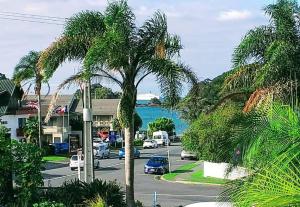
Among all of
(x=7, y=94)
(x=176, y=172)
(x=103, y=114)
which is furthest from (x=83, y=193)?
(x=103, y=114)

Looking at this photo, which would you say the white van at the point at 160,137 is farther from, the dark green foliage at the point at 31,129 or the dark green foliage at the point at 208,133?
the dark green foliage at the point at 208,133

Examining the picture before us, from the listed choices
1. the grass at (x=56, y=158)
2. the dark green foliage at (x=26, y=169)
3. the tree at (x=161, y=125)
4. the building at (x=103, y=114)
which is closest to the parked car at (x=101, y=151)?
the grass at (x=56, y=158)

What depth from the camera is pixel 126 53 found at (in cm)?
1873

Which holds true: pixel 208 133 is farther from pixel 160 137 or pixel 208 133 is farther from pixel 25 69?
pixel 160 137

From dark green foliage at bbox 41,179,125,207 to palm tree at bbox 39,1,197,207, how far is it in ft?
1.51

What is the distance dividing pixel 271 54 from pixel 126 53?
6383 millimetres

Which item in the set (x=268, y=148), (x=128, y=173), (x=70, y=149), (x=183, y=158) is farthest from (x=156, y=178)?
(x=268, y=148)

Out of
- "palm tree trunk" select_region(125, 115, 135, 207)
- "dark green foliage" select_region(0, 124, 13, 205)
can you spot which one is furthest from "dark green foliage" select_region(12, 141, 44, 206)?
"palm tree trunk" select_region(125, 115, 135, 207)

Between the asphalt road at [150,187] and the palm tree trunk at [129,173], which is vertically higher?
the palm tree trunk at [129,173]

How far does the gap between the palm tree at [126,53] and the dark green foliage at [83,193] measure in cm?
46

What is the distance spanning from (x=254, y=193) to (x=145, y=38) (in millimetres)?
13127

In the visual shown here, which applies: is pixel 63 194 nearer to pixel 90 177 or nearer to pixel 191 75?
pixel 90 177

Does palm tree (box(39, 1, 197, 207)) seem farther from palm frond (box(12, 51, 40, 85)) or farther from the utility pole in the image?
palm frond (box(12, 51, 40, 85))

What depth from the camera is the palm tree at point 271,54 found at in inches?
857
